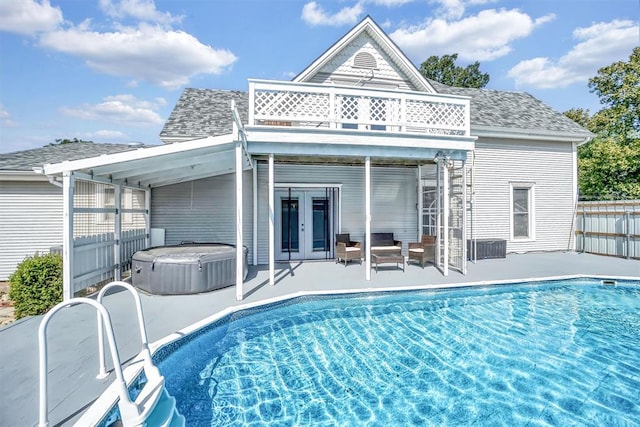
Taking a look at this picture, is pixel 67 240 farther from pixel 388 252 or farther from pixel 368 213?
pixel 388 252

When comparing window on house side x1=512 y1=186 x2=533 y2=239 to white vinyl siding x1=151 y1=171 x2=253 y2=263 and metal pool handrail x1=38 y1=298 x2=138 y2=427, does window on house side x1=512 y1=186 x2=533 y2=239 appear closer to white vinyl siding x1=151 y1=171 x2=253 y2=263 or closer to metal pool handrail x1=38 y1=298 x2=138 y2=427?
white vinyl siding x1=151 y1=171 x2=253 y2=263

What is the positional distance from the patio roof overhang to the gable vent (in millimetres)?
5911

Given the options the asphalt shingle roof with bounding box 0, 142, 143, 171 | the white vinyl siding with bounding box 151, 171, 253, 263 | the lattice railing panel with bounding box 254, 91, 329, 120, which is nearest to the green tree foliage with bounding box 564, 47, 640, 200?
the lattice railing panel with bounding box 254, 91, 329, 120

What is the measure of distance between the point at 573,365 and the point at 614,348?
3.66 feet

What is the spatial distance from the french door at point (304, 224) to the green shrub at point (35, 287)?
584 cm

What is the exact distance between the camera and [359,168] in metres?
11.0

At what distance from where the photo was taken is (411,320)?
5832 millimetres

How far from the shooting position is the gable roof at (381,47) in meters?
10.8

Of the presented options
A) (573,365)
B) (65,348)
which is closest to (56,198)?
(65,348)

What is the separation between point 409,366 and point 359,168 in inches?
300

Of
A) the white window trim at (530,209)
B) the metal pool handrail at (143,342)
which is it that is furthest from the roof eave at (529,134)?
the metal pool handrail at (143,342)

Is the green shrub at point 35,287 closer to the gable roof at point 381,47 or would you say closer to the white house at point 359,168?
the white house at point 359,168

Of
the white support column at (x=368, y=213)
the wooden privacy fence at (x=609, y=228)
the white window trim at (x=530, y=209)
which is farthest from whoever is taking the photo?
the white window trim at (x=530, y=209)

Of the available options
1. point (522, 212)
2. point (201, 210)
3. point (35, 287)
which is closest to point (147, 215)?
point (201, 210)
